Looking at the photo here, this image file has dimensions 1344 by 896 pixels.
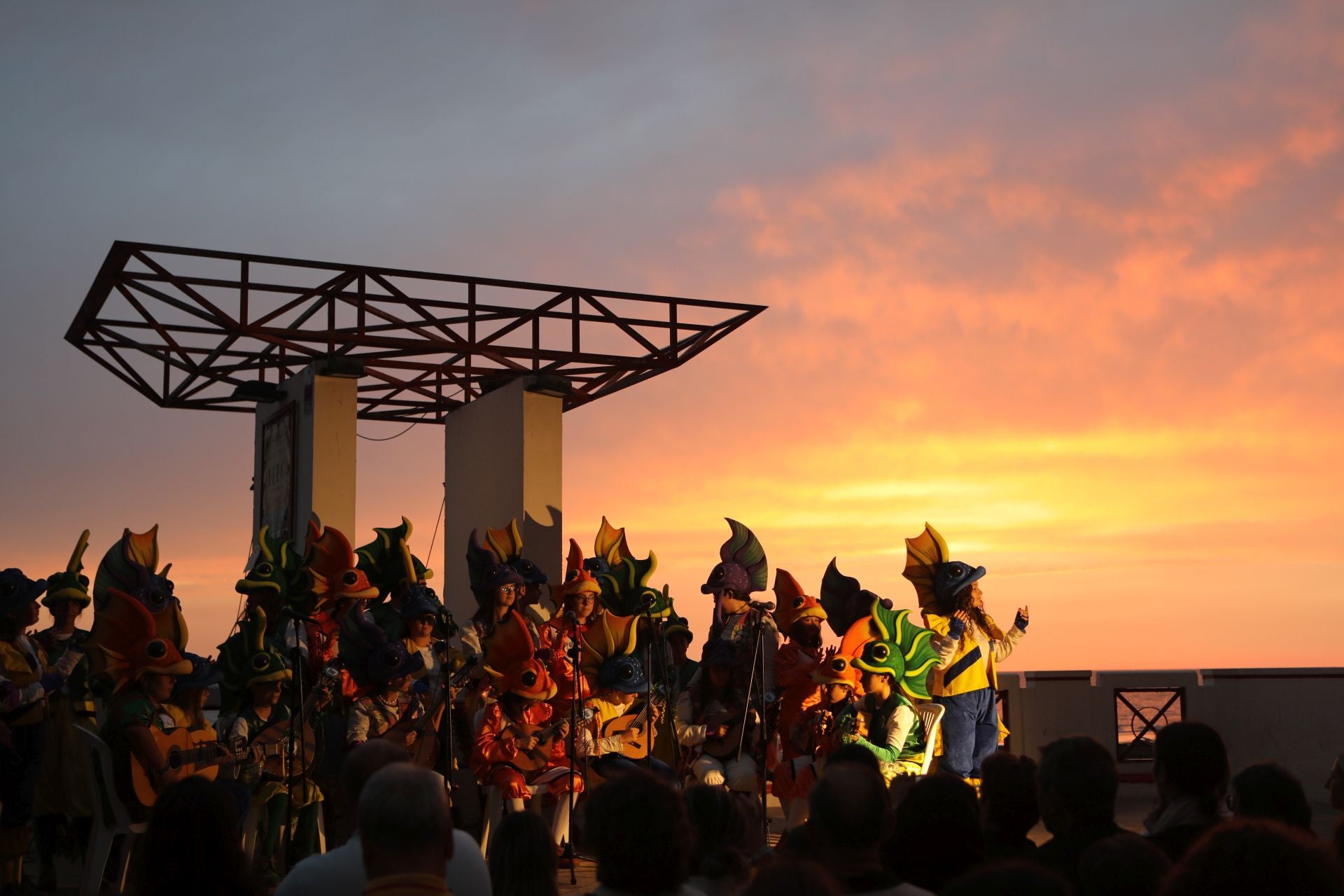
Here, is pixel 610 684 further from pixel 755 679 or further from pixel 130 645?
pixel 130 645

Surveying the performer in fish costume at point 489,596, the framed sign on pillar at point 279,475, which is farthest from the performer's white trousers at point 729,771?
the framed sign on pillar at point 279,475

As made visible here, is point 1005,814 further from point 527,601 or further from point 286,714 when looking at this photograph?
point 527,601

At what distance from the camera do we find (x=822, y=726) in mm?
8641

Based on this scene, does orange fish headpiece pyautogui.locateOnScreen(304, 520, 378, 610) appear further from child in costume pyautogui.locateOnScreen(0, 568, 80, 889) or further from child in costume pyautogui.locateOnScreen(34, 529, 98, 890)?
child in costume pyautogui.locateOnScreen(0, 568, 80, 889)

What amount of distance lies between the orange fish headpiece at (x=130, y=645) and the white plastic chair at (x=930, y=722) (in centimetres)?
416

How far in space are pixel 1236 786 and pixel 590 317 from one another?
895 centimetres

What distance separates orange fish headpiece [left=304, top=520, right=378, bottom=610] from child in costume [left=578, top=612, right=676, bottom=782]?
1395 millimetres

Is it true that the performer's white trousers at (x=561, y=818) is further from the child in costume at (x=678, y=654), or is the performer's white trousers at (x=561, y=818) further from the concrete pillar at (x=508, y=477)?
the concrete pillar at (x=508, y=477)

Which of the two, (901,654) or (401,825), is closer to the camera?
(401,825)

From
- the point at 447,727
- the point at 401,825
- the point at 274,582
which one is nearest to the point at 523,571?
the point at 274,582

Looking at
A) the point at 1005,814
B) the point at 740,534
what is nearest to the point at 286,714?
the point at 740,534

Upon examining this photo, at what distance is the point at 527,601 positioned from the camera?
9.12 m

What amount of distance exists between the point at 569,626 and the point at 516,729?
34.3 inches

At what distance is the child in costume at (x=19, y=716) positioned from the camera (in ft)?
23.9
